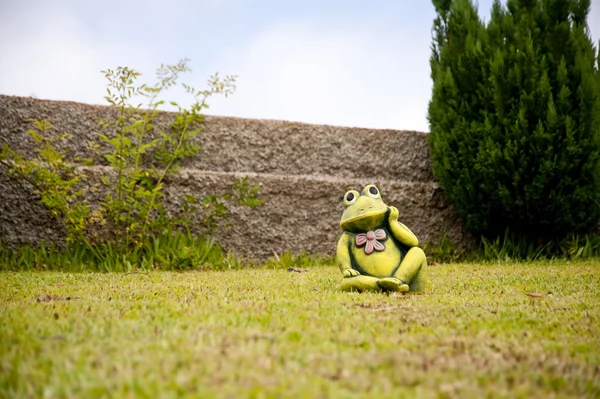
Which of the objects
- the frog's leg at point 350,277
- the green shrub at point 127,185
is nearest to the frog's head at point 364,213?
the frog's leg at point 350,277

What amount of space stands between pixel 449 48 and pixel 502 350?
18.8 ft

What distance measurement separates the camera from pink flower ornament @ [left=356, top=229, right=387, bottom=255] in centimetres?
346

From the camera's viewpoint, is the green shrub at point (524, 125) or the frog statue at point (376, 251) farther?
the green shrub at point (524, 125)

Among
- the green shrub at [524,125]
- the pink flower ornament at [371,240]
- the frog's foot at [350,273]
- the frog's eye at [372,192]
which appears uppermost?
the green shrub at [524,125]

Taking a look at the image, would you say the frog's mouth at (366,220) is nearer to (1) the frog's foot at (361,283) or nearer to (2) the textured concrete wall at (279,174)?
(1) the frog's foot at (361,283)

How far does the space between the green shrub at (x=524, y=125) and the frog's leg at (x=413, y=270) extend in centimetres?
304

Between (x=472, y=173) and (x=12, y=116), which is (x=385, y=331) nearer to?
(x=472, y=173)

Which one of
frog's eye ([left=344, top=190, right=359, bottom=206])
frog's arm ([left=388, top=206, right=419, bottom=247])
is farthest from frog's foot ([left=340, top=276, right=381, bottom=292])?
frog's eye ([left=344, top=190, right=359, bottom=206])

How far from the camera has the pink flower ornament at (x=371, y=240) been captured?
11.3ft

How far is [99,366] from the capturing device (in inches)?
62.2

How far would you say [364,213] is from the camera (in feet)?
11.4

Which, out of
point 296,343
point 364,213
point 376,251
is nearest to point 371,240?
point 376,251

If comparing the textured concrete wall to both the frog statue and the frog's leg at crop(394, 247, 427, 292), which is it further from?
the frog's leg at crop(394, 247, 427, 292)

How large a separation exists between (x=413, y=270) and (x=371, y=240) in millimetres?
331
